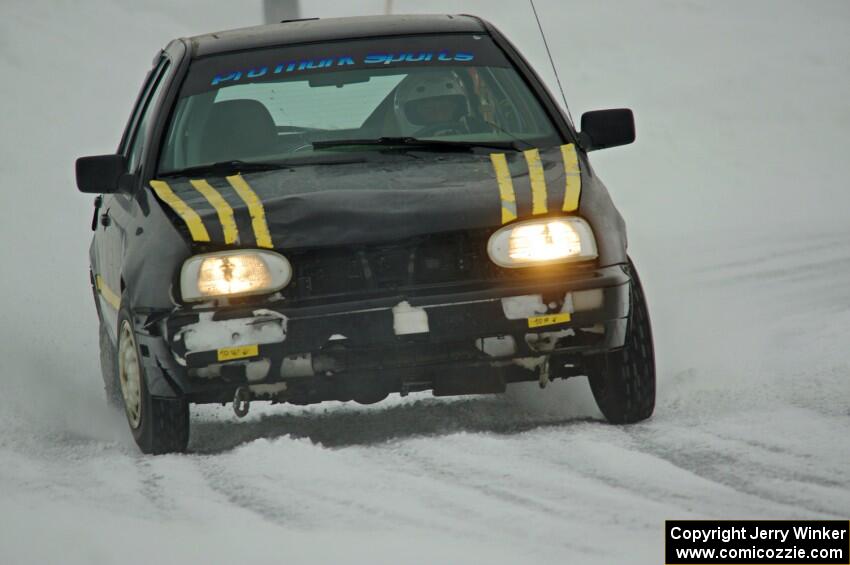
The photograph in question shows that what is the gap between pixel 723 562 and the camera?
14.1 ft

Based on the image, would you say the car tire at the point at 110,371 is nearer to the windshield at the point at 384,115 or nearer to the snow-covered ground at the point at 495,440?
the snow-covered ground at the point at 495,440

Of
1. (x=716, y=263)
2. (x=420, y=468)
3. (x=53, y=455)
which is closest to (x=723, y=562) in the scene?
(x=420, y=468)

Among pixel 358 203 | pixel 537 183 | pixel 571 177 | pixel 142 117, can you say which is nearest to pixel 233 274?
pixel 358 203

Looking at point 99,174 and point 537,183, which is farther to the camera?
point 99,174

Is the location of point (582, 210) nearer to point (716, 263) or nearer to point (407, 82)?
point (407, 82)

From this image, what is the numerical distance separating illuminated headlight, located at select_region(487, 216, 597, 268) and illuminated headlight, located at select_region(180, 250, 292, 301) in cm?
70

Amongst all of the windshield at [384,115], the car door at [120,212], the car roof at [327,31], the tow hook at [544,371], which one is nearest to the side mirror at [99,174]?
the car door at [120,212]

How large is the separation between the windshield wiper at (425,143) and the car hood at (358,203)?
0.90ft

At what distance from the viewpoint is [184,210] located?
595 centimetres

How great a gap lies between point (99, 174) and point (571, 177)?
1.88 metres

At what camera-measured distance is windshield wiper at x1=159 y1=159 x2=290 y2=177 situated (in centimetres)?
641

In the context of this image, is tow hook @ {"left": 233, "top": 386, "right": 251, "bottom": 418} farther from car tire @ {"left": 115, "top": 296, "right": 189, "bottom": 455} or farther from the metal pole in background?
the metal pole in background

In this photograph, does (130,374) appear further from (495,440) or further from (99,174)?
(495,440)

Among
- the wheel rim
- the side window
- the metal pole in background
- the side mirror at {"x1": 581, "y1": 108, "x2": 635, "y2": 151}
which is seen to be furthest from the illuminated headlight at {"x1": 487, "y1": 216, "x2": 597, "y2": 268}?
the metal pole in background
